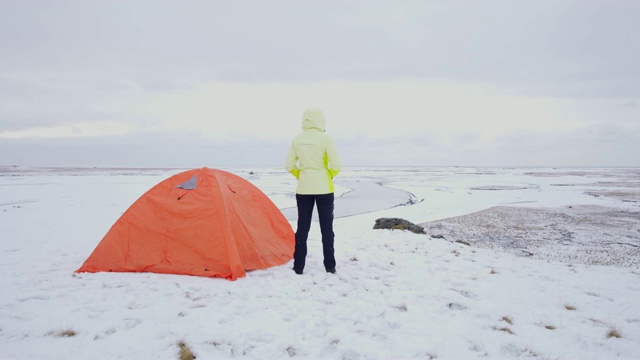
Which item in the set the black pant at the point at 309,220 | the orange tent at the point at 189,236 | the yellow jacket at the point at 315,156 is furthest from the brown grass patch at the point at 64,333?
the yellow jacket at the point at 315,156

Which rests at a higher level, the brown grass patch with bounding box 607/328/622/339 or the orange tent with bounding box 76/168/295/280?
the orange tent with bounding box 76/168/295/280

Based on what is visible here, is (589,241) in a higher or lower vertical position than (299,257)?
lower

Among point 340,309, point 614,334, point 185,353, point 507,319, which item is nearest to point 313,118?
point 340,309

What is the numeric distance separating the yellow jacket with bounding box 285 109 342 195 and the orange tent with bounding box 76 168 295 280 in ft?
4.50

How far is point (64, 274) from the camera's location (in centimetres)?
585

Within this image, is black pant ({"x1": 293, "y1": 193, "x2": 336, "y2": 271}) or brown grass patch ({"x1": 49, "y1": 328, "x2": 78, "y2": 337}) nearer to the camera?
brown grass patch ({"x1": 49, "y1": 328, "x2": 78, "y2": 337})

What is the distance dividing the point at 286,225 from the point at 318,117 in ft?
8.81

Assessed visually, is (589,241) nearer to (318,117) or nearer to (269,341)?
(318,117)

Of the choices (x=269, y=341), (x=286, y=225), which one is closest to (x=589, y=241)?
(x=286, y=225)

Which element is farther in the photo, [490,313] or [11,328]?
[490,313]

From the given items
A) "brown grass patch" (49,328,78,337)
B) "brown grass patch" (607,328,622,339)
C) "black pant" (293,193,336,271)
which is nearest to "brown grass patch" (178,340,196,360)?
"brown grass patch" (49,328,78,337)

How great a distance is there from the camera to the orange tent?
18.9 ft

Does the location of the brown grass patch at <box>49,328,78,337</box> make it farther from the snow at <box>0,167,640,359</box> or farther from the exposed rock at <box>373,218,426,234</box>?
the exposed rock at <box>373,218,426,234</box>

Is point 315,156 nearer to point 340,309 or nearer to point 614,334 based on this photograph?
point 340,309
